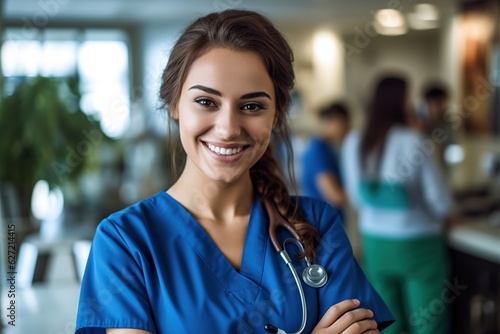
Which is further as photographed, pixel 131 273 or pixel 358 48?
pixel 358 48

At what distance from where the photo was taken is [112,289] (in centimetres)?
98

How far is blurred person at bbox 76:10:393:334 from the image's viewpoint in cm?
98

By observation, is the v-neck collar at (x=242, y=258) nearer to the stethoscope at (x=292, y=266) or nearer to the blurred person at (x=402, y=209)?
the stethoscope at (x=292, y=266)

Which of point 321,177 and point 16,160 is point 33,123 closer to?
point 16,160

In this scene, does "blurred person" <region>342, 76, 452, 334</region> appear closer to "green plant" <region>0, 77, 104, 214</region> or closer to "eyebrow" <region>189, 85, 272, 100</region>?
"green plant" <region>0, 77, 104, 214</region>

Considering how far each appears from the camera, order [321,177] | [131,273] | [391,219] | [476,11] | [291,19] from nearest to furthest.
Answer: [131,273], [391,219], [321,177], [476,11], [291,19]

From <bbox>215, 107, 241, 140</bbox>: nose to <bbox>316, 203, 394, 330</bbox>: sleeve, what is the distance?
267mm

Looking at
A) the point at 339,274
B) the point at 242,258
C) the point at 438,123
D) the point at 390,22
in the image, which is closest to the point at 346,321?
the point at 339,274

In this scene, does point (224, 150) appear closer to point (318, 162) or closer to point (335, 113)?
point (318, 162)

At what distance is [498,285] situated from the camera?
9.09 feet

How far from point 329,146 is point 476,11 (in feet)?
6.82

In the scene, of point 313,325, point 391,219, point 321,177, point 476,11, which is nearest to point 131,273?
point 313,325

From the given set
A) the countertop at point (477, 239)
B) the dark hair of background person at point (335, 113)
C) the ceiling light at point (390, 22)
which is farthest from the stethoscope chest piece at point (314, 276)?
the ceiling light at point (390, 22)

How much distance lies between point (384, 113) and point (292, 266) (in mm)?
1705
